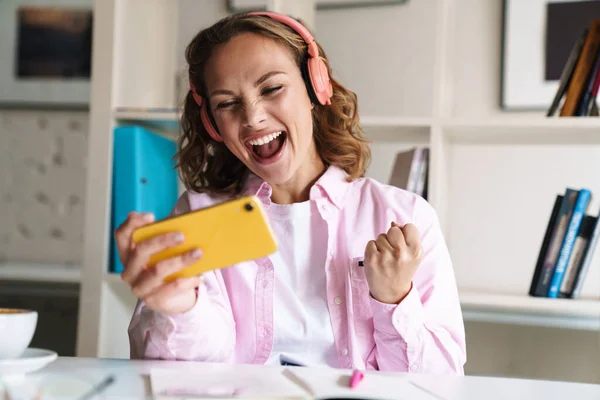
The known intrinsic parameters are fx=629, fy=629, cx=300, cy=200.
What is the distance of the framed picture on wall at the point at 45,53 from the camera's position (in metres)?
2.44

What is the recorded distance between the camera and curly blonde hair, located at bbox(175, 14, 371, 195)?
1270mm

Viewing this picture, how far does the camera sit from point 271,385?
0.70m

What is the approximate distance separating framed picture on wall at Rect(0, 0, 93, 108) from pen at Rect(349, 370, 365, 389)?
6.51 ft

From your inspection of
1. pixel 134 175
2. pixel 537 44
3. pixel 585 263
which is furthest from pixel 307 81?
pixel 537 44

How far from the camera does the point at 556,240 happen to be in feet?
5.02

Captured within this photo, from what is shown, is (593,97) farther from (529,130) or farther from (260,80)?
(260,80)

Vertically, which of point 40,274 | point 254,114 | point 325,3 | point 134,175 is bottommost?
point 40,274

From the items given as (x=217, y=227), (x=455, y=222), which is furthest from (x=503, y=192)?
(x=217, y=227)

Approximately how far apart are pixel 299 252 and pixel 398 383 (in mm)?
Answer: 469

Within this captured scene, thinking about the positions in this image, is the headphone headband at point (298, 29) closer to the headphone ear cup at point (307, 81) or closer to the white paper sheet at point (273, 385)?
the headphone ear cup at point (307, 81)

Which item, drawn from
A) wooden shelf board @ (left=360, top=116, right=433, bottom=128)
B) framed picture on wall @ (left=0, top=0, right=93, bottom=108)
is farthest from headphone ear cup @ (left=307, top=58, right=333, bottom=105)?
framed picture on wall @ (left=0, top=0, right=93, bottom=108)

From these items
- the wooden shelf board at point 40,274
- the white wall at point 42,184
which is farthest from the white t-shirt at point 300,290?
the white wall at point 42,184

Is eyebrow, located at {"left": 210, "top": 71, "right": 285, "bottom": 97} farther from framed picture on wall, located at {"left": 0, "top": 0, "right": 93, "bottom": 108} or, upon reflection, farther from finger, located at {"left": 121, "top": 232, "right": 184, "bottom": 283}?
framed picture on wall, located at {"left": 0, "top": 0, "right": 93, "bottom": 108}

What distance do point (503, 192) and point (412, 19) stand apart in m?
0.60
